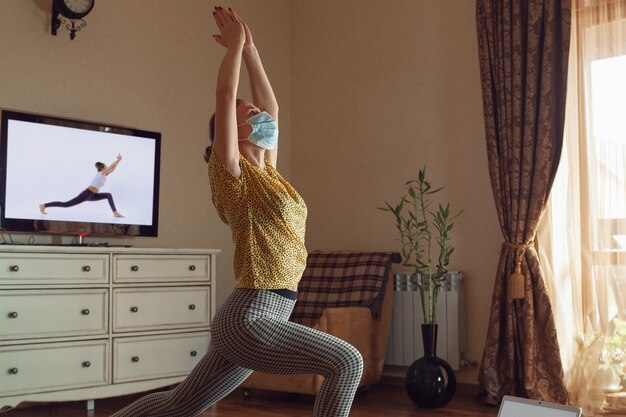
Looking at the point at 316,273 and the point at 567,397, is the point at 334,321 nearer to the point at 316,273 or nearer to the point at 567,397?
the point at 316,273

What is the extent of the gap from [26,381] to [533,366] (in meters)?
2.59

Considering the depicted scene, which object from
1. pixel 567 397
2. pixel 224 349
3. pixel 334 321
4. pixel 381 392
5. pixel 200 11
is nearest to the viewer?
pixel 224 349

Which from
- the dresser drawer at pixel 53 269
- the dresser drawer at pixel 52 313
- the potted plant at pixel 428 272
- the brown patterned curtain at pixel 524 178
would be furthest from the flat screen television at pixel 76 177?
the brown patterned curtain at pixel 524 178

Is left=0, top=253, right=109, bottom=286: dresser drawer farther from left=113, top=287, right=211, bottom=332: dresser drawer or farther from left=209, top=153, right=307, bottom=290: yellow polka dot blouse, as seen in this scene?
left=209, top=153, right=307, bottom=290: yellow polka dot blouse

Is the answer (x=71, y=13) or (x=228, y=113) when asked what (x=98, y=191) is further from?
(x=228, y=113)

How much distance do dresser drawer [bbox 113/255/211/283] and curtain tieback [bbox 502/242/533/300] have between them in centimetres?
173

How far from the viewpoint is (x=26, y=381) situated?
369 cm

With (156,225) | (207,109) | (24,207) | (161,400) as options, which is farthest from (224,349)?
(207,109)

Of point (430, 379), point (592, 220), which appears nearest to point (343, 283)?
point (430, 379)

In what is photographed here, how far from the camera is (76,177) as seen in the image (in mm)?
4301

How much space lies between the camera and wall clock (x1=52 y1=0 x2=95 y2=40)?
169 inches

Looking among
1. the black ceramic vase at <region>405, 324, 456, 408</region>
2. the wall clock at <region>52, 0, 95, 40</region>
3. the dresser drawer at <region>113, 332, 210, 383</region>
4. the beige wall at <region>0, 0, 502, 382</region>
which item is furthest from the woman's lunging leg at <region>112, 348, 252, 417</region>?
the wall clock at <region>52, 0, 95, 40</region>

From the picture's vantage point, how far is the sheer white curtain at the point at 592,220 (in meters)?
3.95

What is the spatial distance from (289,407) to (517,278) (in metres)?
1.43
